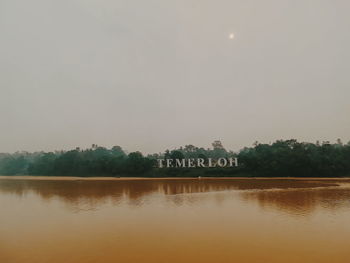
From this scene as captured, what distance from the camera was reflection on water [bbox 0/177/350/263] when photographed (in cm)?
380

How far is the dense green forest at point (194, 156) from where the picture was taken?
8586mm

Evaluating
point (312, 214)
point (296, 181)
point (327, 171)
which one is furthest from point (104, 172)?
point (312, 214)

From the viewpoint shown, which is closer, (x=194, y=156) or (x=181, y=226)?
(x=181, y=226)

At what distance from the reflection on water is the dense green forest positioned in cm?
78

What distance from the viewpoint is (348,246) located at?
3.98 metres

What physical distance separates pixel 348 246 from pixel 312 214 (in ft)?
4.91

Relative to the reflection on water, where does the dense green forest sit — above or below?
above

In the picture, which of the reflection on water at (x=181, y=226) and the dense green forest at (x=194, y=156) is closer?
the reflection on water at (x=181, y=226)

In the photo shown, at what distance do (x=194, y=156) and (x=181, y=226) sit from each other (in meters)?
5.18

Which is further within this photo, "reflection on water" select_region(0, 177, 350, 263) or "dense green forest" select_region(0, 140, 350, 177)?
"dense green forest" select_region(0, 140, 350, 177)

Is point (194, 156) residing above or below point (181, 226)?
above

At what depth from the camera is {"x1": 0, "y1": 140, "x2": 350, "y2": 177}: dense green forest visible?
8.59 m

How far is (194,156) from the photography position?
10078mm

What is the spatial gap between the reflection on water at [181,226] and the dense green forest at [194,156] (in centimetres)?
78
